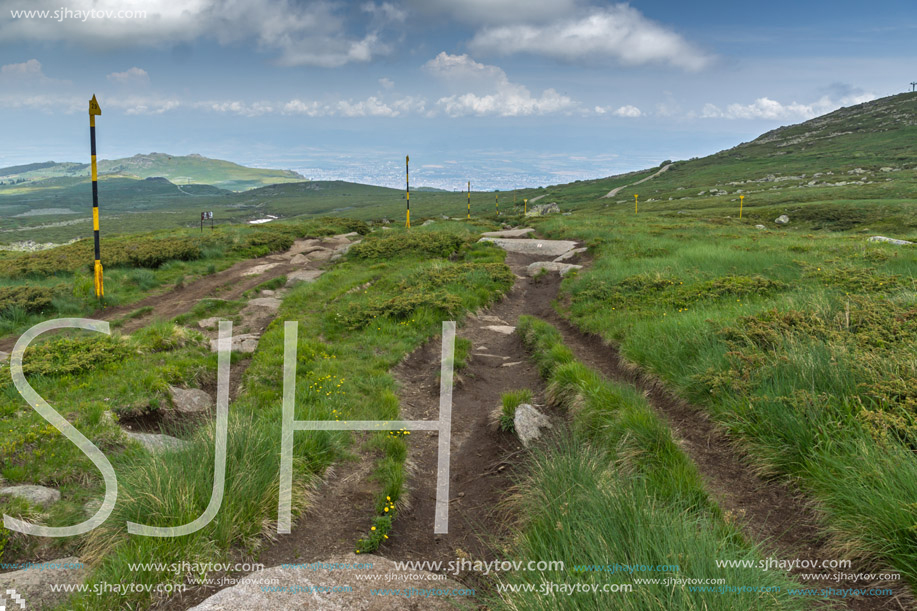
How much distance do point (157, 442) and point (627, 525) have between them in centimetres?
601

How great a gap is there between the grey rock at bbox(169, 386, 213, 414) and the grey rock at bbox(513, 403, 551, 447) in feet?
16.1

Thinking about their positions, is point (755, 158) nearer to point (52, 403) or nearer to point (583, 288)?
point (583, 288)

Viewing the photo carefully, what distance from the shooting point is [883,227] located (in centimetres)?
3097

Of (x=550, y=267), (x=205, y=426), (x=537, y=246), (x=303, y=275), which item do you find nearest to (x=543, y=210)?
(x=537, y=246)

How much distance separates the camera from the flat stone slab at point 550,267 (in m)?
19.0

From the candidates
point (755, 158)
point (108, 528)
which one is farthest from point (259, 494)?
point (755, 158)

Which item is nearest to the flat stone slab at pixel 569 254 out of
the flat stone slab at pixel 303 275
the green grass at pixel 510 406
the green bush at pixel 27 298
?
the flat stone slab at pixel 303 275

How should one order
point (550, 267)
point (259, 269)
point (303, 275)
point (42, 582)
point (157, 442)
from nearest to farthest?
point (42, 582) < point (157, 442) < point (303, 275) < point (550, 267) < point (259, 269)

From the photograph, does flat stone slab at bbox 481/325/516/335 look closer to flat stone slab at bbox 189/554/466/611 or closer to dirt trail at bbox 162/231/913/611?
dirt trail at bbox 162/231/913/611

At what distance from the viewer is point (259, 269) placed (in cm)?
2134

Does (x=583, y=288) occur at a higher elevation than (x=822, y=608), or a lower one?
higher

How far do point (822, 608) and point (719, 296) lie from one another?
9.48 m

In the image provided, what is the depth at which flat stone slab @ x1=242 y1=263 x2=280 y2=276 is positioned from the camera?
2050 cm

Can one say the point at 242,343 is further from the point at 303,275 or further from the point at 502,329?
the point at 303,275
